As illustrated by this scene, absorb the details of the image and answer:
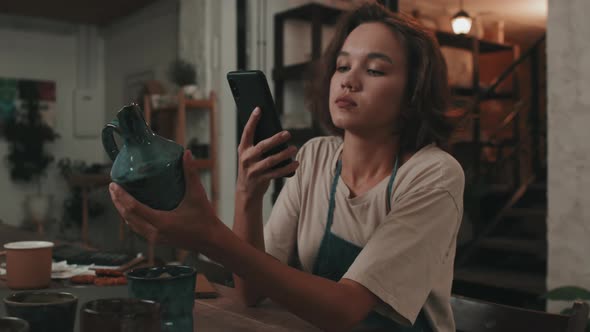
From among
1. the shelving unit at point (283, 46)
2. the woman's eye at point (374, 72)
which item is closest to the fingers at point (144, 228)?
the woman's eye at point (374, 72)

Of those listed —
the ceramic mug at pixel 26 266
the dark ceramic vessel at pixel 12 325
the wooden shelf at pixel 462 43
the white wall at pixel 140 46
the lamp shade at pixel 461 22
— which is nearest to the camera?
the dark ceramic vessel at pixel 12 325

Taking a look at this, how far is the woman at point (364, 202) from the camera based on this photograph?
1009mm

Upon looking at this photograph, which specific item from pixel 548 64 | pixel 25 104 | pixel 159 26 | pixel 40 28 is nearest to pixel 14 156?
pixel 25 104

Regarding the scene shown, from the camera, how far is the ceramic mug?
1229mm

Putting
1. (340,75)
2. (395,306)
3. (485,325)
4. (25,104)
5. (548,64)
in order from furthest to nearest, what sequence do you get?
(25,104), (548,64), (340,75), (485,325), (395,306)

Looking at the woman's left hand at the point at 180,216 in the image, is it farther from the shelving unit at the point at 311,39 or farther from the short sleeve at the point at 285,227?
the shelving unit at the point at 311,39

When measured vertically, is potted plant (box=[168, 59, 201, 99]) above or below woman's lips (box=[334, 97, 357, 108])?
above

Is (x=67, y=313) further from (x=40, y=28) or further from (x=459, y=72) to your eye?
(x=40, y=28)

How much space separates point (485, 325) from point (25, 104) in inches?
271

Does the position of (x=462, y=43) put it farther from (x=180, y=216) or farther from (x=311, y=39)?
(x=180, y=216)

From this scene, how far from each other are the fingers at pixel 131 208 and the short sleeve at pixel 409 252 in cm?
46

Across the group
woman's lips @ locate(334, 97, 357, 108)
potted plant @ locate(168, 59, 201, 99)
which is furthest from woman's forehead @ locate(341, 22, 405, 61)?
potted plant @ locate(168, 59, 201, 99)

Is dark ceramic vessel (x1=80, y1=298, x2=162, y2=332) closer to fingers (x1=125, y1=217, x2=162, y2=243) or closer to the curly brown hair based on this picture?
fingers (x1=125, y1=217, x2=162, y2=243)

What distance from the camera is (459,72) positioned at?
672cm
